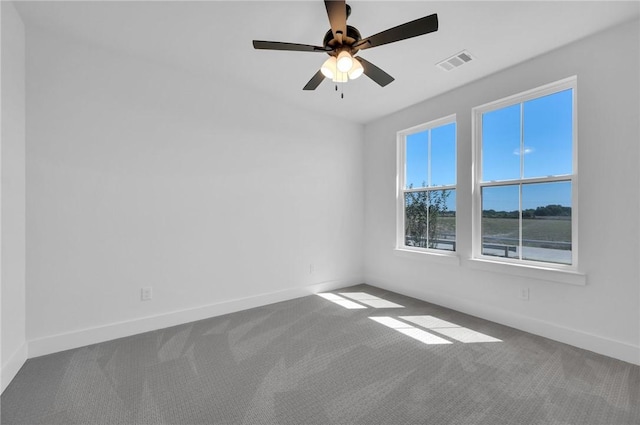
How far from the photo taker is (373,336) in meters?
2.74

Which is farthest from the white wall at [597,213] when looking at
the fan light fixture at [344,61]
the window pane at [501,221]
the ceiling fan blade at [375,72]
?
the fan light fixture at [344,61]

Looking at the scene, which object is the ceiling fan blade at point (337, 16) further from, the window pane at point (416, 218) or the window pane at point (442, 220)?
the window pane at point (416, 218)

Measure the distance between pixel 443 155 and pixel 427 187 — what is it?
1.57ft

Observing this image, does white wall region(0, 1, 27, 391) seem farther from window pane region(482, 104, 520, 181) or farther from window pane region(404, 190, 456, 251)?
window pane region(482, 104, 520, 181)

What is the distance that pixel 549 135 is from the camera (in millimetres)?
2795

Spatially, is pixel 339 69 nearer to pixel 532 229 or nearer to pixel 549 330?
pixel 532 229

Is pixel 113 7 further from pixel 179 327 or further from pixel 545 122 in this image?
pixel 545 122

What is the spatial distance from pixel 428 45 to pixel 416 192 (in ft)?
6.73

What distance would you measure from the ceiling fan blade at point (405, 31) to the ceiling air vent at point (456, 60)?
3.90 ft

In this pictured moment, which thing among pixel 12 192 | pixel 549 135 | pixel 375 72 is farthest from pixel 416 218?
pixel 12 192

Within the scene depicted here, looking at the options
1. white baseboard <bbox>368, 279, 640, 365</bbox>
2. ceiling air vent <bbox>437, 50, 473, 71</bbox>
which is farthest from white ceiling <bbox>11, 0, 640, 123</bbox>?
white baseboard <bbox>368, 279, 640, 365</bbox>

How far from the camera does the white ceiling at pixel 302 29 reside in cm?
211

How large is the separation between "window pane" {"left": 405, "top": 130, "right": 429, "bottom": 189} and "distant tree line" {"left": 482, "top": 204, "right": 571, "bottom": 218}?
1057mm

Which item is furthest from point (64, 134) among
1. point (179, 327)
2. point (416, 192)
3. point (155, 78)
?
point (416, 192)
